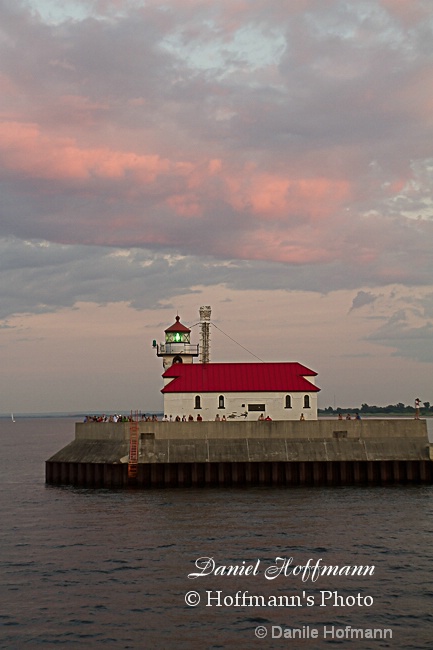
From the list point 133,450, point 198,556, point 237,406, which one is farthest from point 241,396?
point 198,556

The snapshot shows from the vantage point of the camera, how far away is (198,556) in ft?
111

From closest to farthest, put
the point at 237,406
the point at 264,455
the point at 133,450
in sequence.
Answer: the point at 264,455
the point at 133,450
the point at 237,406

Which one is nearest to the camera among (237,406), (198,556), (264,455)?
(198,556)

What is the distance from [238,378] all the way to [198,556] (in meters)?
30.9

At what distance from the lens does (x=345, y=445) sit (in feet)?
185

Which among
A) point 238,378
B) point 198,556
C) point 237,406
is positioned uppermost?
point 238,378

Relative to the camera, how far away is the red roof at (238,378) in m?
63.0

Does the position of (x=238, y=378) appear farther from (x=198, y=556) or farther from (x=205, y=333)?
(x=198, y=556)

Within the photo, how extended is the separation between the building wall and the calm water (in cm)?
1103

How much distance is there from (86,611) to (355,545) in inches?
559

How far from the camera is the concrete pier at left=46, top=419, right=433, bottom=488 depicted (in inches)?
2152

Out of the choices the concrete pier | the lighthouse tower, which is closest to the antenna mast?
the lighthouse tower

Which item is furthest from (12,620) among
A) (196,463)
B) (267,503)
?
(196,463)

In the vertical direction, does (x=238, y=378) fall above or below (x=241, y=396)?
above
